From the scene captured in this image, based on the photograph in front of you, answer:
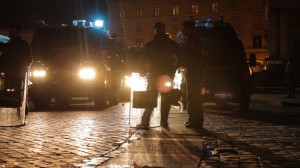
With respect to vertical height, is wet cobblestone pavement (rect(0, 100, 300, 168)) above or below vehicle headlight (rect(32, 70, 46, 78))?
below

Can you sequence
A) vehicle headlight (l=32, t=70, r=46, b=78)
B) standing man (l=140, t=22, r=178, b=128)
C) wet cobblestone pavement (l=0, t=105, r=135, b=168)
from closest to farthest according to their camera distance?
1. wet cobblestone pavement (l=0, t=105, r=135, b=168)
2. standing man (l=140, t=22, r=178, b=128)
3. vehicle headlight (l=32, t=70, r=46, b=78)

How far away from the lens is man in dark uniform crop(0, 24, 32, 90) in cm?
1030

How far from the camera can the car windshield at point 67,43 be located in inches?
671

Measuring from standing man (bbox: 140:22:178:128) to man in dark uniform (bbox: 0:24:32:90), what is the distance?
7.47 ft

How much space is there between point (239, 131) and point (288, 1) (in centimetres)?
4783

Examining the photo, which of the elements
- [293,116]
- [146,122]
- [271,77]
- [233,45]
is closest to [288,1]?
[271,77]

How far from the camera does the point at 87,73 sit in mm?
16234

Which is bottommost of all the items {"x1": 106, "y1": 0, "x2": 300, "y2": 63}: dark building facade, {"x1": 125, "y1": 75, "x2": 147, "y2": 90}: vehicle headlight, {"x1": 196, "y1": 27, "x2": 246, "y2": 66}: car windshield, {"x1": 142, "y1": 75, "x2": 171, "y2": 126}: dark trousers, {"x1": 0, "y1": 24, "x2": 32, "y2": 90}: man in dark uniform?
{"x1": 142, "y1": 75, "x2": 171, "y2": 126}: dark trousers

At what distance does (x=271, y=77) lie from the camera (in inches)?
1475

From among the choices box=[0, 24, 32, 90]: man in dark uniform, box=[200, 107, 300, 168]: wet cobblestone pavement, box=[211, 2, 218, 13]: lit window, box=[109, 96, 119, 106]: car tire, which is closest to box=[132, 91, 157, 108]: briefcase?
box=[200, 107, 300, 168]: wet cobblestone pavement

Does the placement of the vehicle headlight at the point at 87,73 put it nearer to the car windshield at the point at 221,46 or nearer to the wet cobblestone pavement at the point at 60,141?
the car windshield at the point at 221,46

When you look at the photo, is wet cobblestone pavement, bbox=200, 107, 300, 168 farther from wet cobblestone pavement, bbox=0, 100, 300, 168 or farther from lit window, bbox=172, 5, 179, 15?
lit window, bbox=172, 5, 179, 15

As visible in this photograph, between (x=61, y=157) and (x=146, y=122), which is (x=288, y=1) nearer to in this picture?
(x=146, y=122)

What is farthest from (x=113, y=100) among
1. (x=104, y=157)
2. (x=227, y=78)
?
(x=104, y=157)
